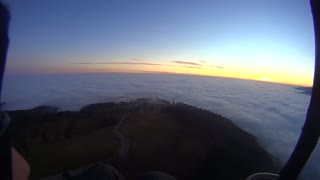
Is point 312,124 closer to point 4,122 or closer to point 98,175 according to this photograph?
point 4,122

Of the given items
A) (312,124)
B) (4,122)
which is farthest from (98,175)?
(4,122)

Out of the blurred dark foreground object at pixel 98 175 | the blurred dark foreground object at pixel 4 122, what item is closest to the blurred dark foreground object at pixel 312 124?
the blurred dark foreground object at pixel 4 122

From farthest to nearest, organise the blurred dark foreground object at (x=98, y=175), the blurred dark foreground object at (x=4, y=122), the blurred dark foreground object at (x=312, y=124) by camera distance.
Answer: the blurred dark foreground object at (x=98, y=175), the blurred dark foreground object at (x=312, y=124), the blurred dark foreground object at (x=4, y=122)

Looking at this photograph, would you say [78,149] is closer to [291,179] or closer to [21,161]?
[21,161]

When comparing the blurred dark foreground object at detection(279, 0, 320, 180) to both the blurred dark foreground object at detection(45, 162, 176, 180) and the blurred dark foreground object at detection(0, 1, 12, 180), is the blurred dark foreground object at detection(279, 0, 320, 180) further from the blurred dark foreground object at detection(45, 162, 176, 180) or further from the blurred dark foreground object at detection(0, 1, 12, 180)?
the blurred dark foreground object at detection(45, 162, 176, 180)

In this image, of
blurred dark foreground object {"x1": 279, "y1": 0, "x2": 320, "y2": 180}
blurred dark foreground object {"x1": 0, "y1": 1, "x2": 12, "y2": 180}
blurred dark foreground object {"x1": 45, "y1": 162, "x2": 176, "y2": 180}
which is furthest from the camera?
blurred dark foreground object {"x1": 45, "y1": 162, "x2": 176, "y2": 180}

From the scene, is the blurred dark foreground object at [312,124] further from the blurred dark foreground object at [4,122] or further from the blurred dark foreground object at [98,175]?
the blurred dark foreground object at [98,175]

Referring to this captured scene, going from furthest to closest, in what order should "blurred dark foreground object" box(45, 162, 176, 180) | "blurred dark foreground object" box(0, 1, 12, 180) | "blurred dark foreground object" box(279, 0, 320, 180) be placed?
"blurred dark foreground object" box(45, 162, 176, 180) < "blurred dark foreground object" box(279, 0, 320, 180) < "blurred dark foreground object" box(0, 1, 12, 180)

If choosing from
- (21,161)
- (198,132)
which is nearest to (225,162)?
(198,132)

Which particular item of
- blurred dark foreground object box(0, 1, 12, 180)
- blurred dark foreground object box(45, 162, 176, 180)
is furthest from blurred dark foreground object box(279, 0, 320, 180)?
blurred dark foreground object box(45, 162, 176, 180)

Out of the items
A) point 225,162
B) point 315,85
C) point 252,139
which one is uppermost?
point 315,85

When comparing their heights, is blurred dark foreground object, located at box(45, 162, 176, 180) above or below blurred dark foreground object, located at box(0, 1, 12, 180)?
below
